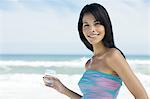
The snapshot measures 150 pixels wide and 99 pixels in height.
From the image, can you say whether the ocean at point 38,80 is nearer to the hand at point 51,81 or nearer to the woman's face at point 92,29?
the hand at point 51,81

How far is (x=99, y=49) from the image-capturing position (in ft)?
6.08

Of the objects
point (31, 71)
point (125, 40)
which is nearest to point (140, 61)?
point (125, 40)

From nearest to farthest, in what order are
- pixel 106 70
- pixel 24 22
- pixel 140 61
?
pixel 106 70 < pixel 140 61 < pixel 24 22

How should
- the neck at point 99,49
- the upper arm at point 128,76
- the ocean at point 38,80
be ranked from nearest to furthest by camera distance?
the upper arm at point 128,76
the neck at point 99,49
the ocean at point 38,80

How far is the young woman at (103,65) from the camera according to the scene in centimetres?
171

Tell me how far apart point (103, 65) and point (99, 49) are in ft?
0.32

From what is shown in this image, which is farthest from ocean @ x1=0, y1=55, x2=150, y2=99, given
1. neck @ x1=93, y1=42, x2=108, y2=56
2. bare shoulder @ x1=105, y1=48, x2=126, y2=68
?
bare shoulder @ x1=105, y1=48, x2=126, y2=68

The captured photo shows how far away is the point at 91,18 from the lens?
181cm

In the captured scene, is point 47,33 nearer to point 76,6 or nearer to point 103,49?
point 76,6

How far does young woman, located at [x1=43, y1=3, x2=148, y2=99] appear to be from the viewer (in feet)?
5.61

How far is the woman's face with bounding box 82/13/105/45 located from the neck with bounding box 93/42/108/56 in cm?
2

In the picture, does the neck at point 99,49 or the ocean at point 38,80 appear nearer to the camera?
the neck at point 99,49

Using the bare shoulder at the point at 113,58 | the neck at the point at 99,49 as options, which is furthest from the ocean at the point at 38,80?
the bare shoulder at the point at 113,58

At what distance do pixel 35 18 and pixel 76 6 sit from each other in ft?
6.07
